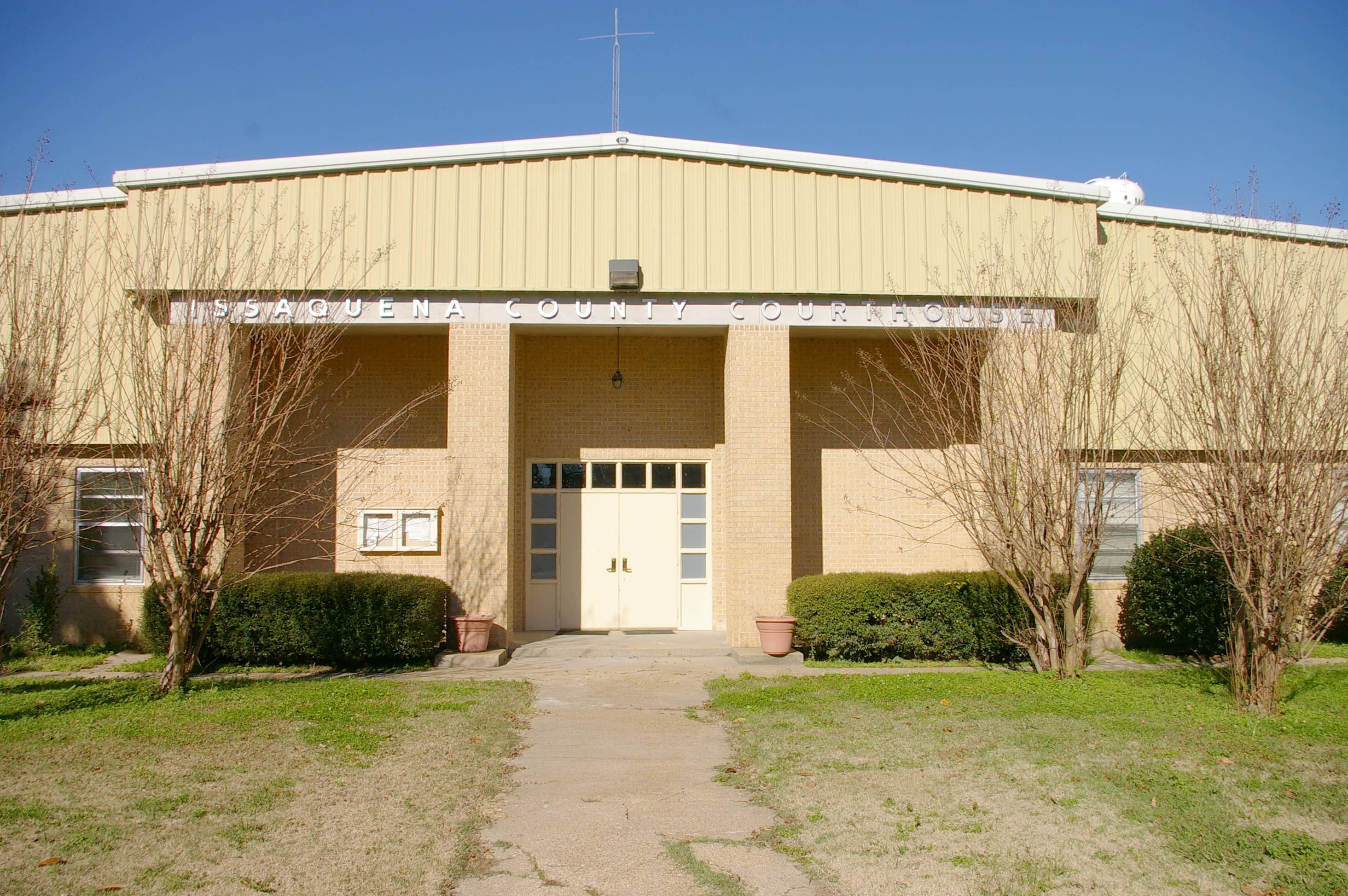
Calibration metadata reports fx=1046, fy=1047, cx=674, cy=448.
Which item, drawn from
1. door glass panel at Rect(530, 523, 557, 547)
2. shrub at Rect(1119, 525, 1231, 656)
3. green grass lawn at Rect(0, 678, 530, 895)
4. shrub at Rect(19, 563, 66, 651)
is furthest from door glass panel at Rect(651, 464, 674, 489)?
shrub at Rect(19, 563, 66, 651)

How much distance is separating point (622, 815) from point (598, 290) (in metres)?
8.68

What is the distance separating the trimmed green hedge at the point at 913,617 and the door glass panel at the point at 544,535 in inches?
178

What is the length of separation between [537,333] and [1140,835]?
11093mm

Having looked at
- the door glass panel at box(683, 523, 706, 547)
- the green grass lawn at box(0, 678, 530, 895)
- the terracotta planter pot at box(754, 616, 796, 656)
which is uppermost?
the door glass panel at box(683, 523, 706, 547)

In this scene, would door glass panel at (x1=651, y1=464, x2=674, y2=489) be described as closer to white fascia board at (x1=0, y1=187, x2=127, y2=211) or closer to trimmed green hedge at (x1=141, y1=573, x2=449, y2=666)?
trimmed green hedge at (x1=141, y1=573, x2=449, y2=666)

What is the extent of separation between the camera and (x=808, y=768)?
7.68 m

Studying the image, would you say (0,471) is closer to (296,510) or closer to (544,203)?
(296,510)

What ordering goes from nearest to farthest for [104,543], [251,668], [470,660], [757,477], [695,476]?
[251,668]
[470,660]
[757,477]
[104,543]
[695,476]

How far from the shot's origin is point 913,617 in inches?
521

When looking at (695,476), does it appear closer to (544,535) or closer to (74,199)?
(544,535)

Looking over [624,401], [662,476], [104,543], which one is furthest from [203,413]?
[662,476]

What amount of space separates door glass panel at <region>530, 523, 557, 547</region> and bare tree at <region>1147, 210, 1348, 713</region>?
9.08 meters

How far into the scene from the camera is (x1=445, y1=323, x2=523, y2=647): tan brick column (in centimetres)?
1375

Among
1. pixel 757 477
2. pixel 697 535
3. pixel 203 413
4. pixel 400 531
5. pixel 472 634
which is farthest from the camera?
pixel 697 535
